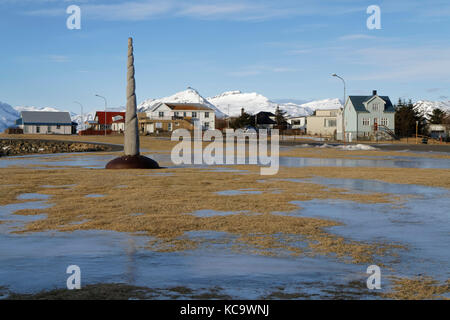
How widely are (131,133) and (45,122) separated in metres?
122

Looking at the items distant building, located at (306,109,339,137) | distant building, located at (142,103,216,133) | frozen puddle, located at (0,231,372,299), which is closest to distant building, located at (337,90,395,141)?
distant building, located at (306,109,339,137)

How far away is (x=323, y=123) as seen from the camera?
408ft

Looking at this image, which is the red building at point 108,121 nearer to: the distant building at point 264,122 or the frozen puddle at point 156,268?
the distant building at point 264,122

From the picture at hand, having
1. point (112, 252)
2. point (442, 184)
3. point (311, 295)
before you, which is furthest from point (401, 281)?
point (442, 184)

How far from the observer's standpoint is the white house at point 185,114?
477 ft

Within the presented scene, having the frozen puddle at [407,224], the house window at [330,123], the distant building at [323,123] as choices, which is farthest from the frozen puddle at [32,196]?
the house window at [330,123]

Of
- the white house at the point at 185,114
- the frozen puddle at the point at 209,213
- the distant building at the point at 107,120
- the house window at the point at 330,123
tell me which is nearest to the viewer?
the frozen puddle at the point at 209,213

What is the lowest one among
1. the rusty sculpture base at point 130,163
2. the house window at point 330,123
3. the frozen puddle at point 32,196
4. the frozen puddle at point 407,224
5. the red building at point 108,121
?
the frozen puddle at point 407,224

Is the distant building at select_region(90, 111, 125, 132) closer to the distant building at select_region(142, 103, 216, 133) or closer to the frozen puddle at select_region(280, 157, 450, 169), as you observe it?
the distant building at select_region(142, 103, 216, 133)

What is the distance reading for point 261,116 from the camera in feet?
532

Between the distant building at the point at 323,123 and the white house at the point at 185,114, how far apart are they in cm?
2997

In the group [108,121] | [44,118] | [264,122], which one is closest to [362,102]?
[264,122]

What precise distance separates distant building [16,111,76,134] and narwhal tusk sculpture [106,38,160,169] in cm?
12063
